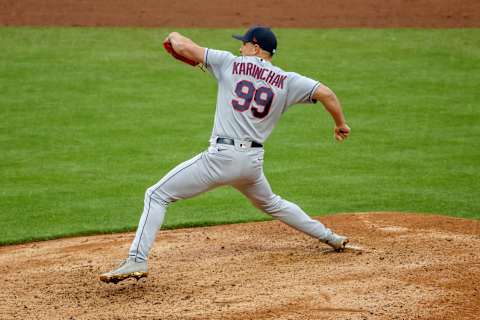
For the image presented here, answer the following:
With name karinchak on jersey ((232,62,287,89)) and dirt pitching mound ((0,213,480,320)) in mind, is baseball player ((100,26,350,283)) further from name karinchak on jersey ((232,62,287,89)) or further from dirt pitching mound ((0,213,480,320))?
dirt pitching mound ((0,213,480,320))

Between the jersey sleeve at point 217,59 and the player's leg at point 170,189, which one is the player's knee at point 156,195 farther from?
the jersey sleeve at point 217,59

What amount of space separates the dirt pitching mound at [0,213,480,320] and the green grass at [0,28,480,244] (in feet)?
2.66

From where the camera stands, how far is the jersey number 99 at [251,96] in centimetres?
589

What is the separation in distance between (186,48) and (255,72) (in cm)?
53

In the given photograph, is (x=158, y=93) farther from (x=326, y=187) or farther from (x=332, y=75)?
(x=326, y=187)

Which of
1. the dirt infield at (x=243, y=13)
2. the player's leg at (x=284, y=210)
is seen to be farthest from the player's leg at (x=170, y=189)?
the dirt infield at (x=243, y=13)

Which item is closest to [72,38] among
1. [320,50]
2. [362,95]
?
[320,50]

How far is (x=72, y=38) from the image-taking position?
17.0m

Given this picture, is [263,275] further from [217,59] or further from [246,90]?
[217,59]

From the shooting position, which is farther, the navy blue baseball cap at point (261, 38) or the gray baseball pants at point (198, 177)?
the navy blue baseball cap at point (261, 38)

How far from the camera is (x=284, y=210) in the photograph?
648 cm

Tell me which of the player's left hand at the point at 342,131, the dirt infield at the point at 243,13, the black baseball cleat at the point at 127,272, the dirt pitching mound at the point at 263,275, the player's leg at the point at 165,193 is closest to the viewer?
the dirt pitching mound at the point at 263,275

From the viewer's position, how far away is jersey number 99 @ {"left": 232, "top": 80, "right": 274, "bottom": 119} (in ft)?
19.3

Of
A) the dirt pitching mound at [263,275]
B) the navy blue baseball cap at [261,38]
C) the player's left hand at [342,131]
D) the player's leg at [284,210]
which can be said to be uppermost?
the navy blue baseball cap at [261,38]
